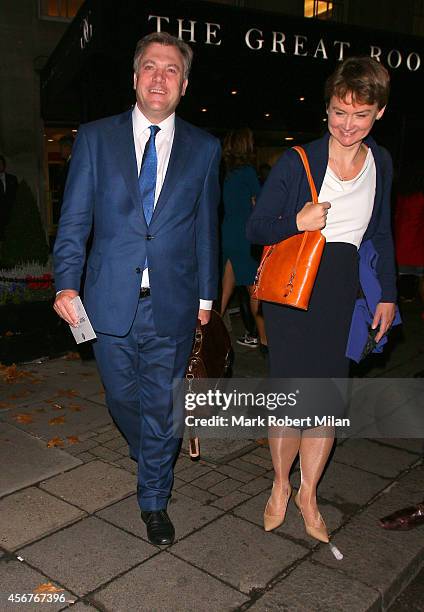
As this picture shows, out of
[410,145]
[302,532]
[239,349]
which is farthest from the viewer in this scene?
[410,145]

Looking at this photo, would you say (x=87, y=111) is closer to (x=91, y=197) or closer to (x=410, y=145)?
(x=91, y=197)

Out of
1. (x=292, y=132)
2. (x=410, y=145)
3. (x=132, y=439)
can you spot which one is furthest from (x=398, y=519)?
(x=292, y=132)

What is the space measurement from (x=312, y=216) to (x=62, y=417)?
9.11ft

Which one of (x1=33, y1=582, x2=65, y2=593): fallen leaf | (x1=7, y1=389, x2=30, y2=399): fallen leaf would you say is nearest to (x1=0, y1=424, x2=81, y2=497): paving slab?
(x1=7, y1=389, x2=30, y2=399): fallen leaf

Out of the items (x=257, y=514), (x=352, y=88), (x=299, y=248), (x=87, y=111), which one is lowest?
(x=257, y=514)

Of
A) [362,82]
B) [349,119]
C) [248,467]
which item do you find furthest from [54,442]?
[362,82]

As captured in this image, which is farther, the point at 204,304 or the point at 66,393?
the point at 66,393

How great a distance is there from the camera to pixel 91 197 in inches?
112

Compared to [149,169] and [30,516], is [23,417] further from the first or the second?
[149,169]

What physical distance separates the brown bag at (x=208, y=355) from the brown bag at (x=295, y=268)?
1.92ft

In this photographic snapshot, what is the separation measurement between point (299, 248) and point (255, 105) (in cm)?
894

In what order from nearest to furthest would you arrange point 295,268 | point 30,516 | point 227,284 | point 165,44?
1. point 295,268
2. point 165,44
3. point 30,516
4. point 227,284

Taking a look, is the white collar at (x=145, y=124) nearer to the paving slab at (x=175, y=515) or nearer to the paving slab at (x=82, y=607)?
the paving slab at (x=175, y=515)

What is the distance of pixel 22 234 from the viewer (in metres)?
7.32
